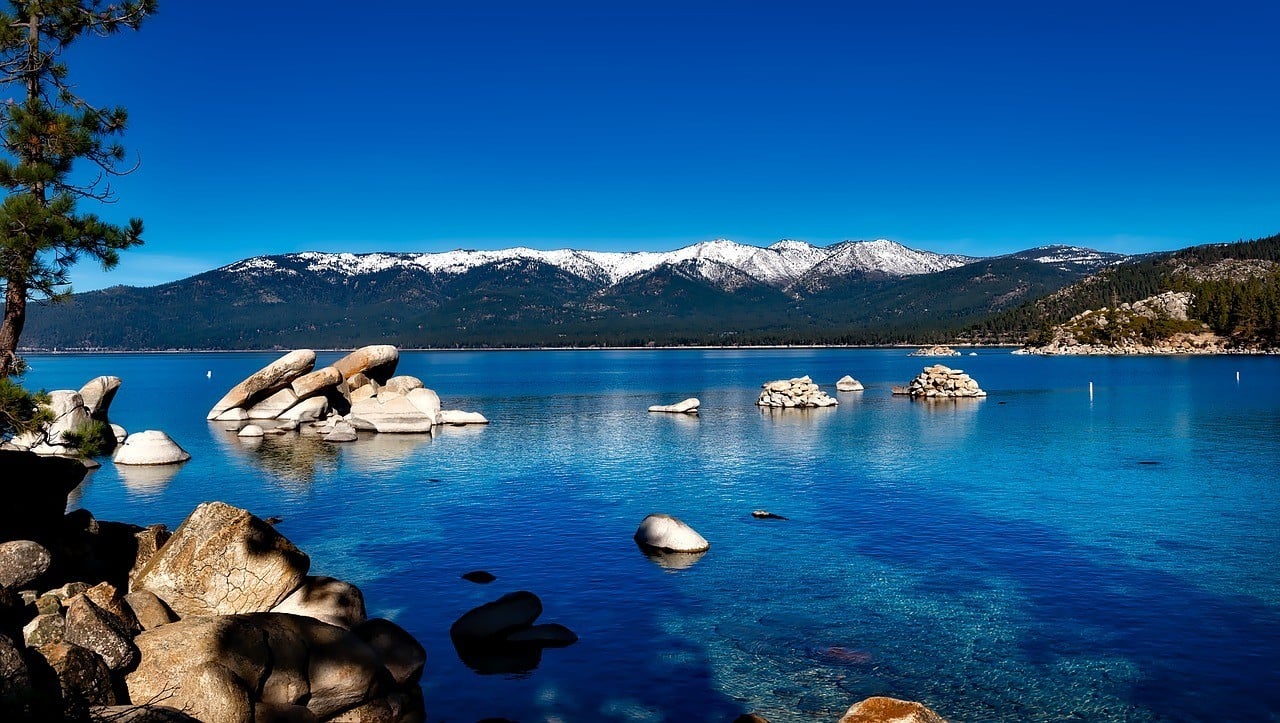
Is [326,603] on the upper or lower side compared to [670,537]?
upper

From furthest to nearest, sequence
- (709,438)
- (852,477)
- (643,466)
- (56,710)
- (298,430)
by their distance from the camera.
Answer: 1. (298,430)
2. (709,438)
3. (643,466)
4. (852,477)
5. (56,710)

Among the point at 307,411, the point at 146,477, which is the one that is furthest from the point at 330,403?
the point at 146,477

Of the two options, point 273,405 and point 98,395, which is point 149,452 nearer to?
point 98,395

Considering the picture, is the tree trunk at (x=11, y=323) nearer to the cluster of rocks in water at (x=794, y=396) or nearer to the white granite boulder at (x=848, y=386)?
the cluster of rocks in water at (x=794, y=396)

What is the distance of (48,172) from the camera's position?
15.8m

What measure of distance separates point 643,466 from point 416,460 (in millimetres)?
15861

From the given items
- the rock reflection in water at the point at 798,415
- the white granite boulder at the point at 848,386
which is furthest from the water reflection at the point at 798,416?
the white granite boulder at the point at 848,386

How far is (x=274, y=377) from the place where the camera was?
80500mm

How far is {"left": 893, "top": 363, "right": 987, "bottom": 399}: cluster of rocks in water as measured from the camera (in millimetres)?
109312

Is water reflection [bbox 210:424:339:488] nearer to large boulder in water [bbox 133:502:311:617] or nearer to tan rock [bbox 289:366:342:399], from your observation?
tan rock [bbox 289:366:342:399]

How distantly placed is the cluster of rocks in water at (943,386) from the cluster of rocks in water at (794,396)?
18.9 meters

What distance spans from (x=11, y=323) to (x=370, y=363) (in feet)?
240

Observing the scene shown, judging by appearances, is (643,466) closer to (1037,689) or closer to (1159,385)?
(1037,689)

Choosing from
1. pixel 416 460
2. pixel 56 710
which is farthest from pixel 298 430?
pixel 56 710
